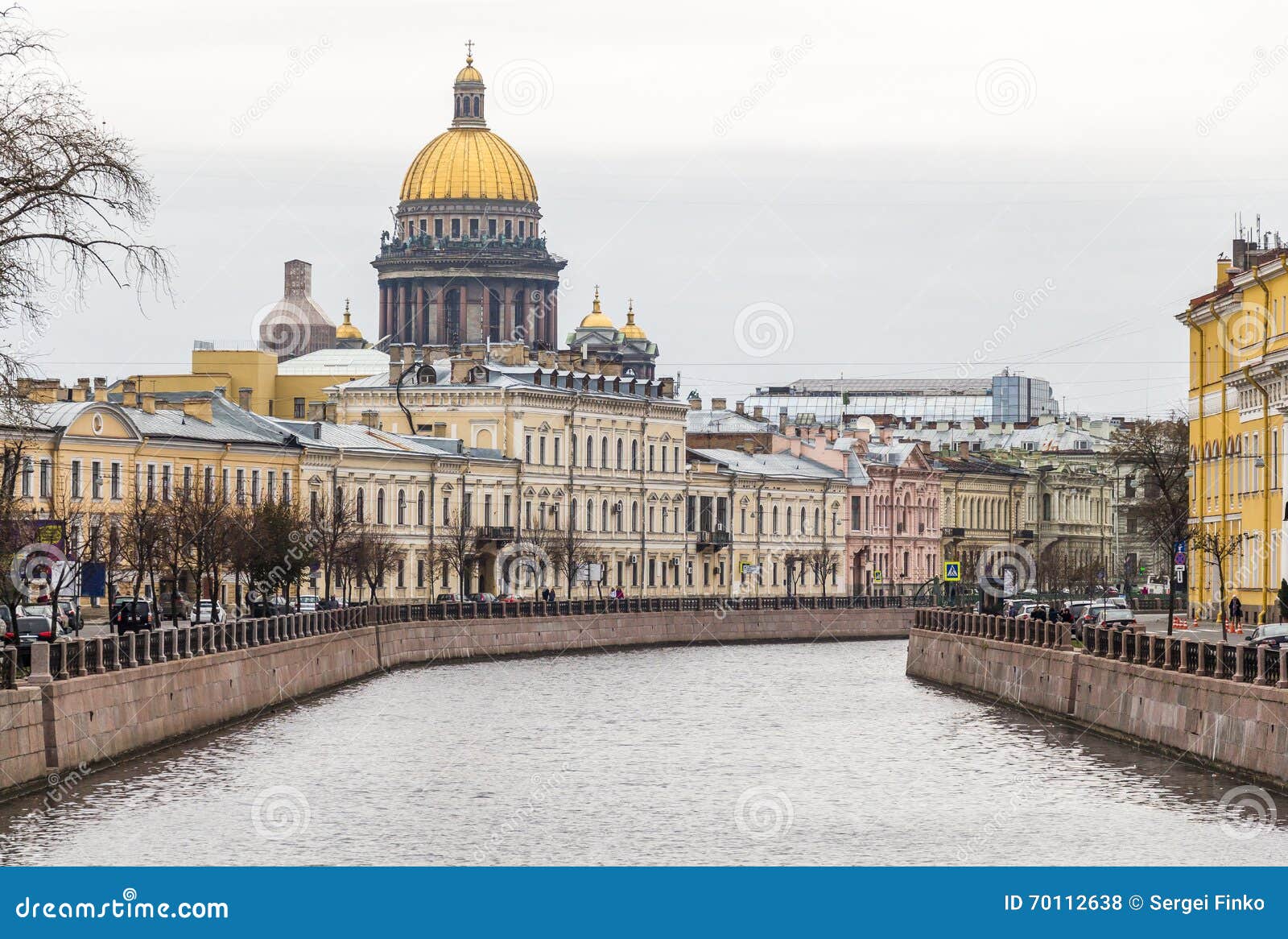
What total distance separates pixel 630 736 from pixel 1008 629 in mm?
10281

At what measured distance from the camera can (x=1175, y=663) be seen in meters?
36.7

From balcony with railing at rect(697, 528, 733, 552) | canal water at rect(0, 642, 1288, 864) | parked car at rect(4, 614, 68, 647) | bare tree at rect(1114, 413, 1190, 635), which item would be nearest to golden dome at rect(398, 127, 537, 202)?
balcony with railing at rect(697, 528, 733, 552)

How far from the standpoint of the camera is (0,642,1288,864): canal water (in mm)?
29469

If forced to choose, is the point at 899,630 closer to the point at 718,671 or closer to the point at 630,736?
the point at 718,671

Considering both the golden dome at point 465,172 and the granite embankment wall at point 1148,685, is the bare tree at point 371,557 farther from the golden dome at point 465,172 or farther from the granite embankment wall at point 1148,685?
the golden dome at point 465,172

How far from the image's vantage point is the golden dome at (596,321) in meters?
148

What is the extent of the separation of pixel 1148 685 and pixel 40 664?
14.8 m

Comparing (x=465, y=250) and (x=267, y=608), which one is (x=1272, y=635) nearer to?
(x=267, y=608)

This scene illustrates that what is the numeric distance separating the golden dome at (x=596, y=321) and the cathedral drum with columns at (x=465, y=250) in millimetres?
9605

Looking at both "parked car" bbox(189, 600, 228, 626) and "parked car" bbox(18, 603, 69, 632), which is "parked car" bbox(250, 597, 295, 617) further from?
"parked car" bbox(18, 603, 69, 632)

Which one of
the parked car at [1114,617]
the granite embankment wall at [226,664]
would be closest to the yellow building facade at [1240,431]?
the parked car at [1114,617]
